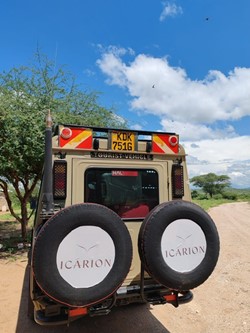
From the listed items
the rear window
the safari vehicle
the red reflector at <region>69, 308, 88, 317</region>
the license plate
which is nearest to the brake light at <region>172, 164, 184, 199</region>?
the safari vehicle

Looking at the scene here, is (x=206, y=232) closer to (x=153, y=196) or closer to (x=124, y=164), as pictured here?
(x=153, y=196)

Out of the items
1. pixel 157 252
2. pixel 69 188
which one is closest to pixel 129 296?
pixel 157 252

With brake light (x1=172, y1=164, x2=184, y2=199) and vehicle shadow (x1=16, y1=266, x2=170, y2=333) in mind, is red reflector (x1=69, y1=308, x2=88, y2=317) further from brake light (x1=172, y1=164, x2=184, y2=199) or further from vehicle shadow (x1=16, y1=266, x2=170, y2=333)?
brake light (x1=172, y1=164, x2=184, y2=199)

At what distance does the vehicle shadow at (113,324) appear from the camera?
4.16 m

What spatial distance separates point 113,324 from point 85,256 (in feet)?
6.77

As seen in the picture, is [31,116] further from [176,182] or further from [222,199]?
[222,199]

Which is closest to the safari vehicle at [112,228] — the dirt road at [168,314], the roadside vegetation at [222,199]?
the dirt road at [168,314]

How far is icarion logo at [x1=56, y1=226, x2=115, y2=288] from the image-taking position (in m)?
2.79

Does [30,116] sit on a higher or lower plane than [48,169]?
higher

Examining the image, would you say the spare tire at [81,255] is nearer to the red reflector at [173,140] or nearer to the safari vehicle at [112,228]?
the safari vehicle at [112,228]

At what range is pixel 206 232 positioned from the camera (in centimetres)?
335

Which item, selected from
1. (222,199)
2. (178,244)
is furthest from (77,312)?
(222,199)

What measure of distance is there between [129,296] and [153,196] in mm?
1303

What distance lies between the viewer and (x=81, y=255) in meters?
2.84
